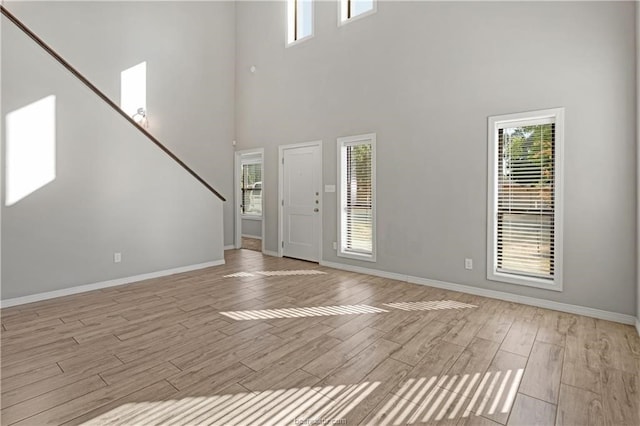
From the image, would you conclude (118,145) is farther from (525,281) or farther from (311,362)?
(525,281)

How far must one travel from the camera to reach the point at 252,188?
8727 mm

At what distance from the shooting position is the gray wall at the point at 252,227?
28.0 feet

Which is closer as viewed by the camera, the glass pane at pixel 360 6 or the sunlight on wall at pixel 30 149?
the sunlight on wall at pixel 30 149

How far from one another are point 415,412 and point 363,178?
3617 mm

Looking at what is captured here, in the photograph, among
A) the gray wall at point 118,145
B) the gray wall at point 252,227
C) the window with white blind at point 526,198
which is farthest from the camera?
the gray wall at point 252,227

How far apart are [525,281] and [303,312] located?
2446mm

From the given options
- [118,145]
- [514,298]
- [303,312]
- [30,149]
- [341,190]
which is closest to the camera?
[303,312]

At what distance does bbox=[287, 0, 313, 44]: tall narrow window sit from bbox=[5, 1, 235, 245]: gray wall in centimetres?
163

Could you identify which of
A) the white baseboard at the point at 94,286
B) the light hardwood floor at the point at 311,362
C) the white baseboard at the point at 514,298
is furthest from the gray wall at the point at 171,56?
the white baseboard at the point at 514,298

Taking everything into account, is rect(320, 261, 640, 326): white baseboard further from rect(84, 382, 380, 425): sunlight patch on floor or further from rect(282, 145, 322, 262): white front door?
rect(84, 382, 380, 425): sunlight patch on floor

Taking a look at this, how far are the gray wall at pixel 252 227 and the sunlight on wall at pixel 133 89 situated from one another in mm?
3802

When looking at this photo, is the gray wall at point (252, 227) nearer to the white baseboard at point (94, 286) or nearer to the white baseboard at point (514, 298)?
the white baseboard at point (94, 286)

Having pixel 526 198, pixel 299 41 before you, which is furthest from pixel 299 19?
pixel 526 198

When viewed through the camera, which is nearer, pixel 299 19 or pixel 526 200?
pixel 526 200
